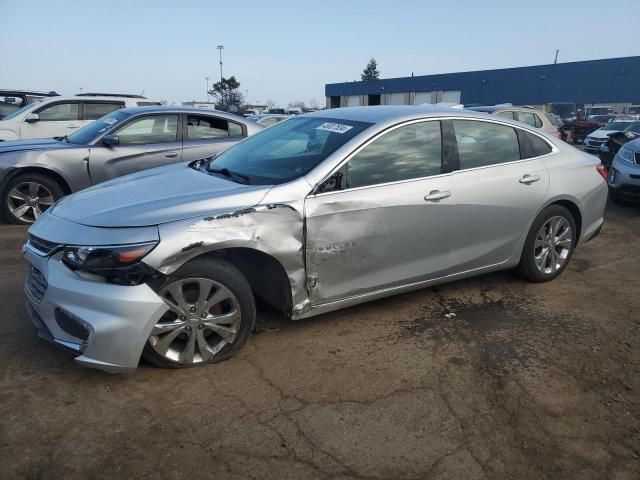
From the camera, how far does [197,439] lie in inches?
100.0

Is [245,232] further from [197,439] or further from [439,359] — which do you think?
[439,359]

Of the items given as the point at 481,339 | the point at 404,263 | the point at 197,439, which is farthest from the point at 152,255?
the point at 481,339

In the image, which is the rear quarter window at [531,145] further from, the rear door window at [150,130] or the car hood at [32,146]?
the car hood at [32,146]

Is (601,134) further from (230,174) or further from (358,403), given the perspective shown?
(358,403)

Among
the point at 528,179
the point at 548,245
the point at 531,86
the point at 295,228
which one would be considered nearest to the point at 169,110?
the point at 295,228

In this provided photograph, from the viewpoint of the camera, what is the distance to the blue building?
37.6 m

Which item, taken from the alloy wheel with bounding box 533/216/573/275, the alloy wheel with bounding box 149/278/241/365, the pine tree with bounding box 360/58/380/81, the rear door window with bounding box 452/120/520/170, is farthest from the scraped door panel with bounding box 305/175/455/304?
the pine tree with bounding box 360/58/380/81

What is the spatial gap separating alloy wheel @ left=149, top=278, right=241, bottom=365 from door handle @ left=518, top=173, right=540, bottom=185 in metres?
2.62

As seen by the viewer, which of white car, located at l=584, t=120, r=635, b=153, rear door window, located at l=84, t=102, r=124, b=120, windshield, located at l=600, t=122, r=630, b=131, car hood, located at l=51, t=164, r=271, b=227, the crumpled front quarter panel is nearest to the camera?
the crumpled front quarter panel

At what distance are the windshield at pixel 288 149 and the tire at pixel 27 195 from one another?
11.7 ft

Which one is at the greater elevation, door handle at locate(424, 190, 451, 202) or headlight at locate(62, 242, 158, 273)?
door handle at locate(424, 190, 451, 202)

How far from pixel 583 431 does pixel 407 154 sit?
A: 2.10 meters

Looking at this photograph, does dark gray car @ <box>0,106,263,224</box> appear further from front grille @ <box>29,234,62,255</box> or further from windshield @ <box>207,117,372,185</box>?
front grille @ <box>29,234,62,255</box>

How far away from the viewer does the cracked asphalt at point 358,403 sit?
239cm
